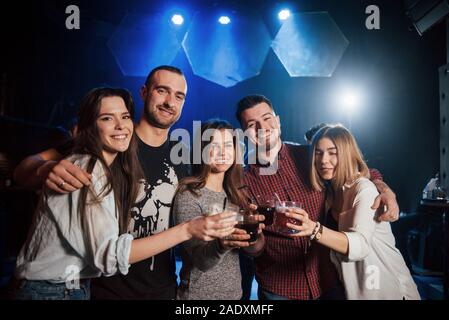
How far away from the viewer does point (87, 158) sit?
1295 mm

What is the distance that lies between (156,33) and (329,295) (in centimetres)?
358

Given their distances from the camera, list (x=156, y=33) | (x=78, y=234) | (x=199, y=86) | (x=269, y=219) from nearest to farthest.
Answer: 1. (x=78, y=234)
2. (x=269, y=219)
3. (x=156, y=33)
4. (x=199, y=86)

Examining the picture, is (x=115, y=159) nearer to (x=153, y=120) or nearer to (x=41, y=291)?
(x=153, y=120)

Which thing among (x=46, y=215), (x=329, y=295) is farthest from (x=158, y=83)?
(x=329, y=295)

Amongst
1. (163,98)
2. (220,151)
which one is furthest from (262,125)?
(163,98)

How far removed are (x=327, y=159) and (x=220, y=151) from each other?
0.66 meters

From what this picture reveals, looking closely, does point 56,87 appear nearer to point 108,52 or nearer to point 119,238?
point 108,52

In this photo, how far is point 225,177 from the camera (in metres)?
1.69

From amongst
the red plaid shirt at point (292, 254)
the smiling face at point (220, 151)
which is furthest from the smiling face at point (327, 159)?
the smiling face at point (220, 151)

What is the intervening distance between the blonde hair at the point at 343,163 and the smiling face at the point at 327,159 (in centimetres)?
2

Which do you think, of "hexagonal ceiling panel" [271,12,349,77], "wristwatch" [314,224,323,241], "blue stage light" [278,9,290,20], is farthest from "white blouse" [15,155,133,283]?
"blue stage light" [278,9,290,20]

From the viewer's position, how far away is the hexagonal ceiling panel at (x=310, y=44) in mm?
3639

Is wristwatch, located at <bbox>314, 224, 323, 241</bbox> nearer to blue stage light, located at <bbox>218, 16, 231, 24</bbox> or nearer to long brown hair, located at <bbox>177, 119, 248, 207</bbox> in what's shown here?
long brown hair, located at <bbox>177, 119, 248, 207</bbox>

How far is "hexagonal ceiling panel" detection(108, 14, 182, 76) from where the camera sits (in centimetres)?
365
